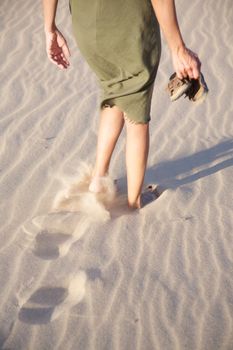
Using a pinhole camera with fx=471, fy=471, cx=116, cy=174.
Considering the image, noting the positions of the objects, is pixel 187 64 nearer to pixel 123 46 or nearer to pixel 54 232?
pixel 123 46

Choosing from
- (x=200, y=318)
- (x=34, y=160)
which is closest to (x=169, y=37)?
(x=200, y=318)

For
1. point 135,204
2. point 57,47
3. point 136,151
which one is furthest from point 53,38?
point 135,204

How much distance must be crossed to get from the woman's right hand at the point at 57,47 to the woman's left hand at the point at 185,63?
911 mm

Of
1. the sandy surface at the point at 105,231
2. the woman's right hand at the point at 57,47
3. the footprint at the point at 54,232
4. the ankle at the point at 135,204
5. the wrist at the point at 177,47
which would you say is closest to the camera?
the sandy surface at the point at 105,231

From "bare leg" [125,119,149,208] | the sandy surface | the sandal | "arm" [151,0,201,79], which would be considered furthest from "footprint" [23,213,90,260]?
"arm" [151,0,201,79]

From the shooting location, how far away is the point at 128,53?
2.69m

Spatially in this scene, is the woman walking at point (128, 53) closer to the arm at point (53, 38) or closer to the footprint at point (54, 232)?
the arm at point (53, 38)

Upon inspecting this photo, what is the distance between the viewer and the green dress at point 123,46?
260 centimetres

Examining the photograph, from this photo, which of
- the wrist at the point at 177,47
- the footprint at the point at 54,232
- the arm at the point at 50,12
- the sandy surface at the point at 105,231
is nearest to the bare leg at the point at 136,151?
the sandy surface at the point at 105,231

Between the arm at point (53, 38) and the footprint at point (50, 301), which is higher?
the arm at point (53, 38)

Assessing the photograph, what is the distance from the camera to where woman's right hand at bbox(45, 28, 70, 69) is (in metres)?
3.10

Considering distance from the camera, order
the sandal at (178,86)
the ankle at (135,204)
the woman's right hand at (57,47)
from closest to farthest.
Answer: the sandal at (178,86) → the woman's right hand at (57,47) → the ankle at (135,204)

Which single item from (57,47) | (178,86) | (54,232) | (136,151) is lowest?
(54,232)

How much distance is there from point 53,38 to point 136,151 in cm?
93
